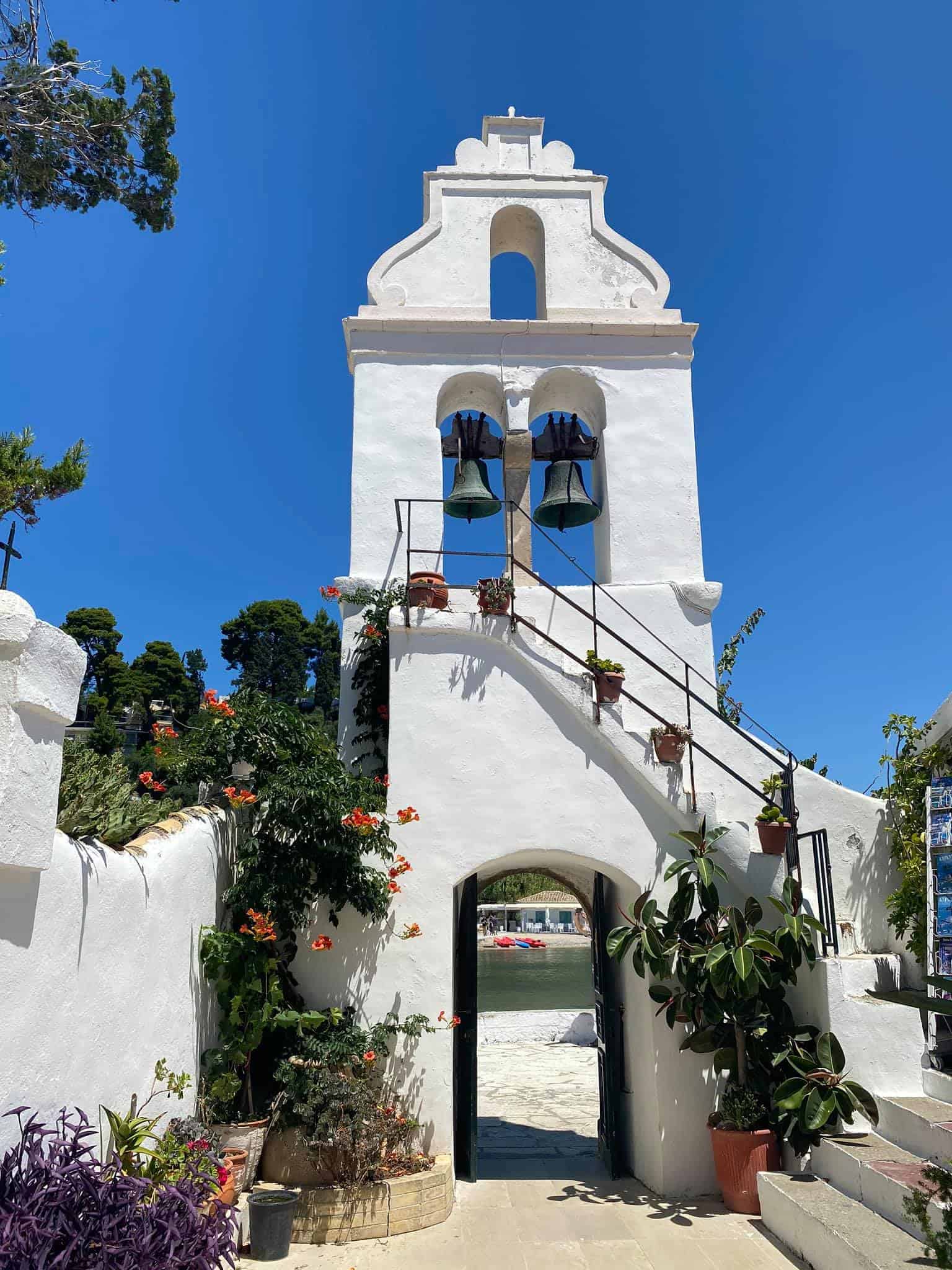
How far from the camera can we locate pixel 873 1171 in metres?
5.08

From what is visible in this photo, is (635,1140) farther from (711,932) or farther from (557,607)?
(557,607)

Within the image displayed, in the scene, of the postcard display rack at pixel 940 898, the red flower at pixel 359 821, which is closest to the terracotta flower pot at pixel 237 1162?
the red flower at pixel 359 821

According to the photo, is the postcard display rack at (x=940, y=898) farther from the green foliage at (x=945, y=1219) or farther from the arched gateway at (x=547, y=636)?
the green foliage at (x=945, y=1219)

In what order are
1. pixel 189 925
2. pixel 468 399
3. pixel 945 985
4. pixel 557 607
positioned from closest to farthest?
pixel 945 985 < pixel 189 925 < pixel 557 607 < pixel 468 399

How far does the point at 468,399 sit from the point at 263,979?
6070 mm

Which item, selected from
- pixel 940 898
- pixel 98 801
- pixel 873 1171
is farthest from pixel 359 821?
pixel 940 898

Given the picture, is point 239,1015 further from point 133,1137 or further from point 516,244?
point 516,244

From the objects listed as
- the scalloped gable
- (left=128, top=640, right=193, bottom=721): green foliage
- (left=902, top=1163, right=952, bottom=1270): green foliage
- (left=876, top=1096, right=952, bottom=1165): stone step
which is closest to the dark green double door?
(left=876, top=1096, right=952, bottom=1165): stone step

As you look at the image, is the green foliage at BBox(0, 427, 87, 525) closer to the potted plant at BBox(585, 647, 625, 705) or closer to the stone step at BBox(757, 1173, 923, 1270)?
the potted plant at BBox(585, 647, 625, 705)

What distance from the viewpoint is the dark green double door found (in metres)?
7.40

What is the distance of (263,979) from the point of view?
636 centimetres

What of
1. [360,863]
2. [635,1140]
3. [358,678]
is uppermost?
[358,678]

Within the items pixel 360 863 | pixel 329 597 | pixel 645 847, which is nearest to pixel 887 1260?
pixel 645 847

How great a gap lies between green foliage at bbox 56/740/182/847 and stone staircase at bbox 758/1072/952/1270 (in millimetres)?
4298
